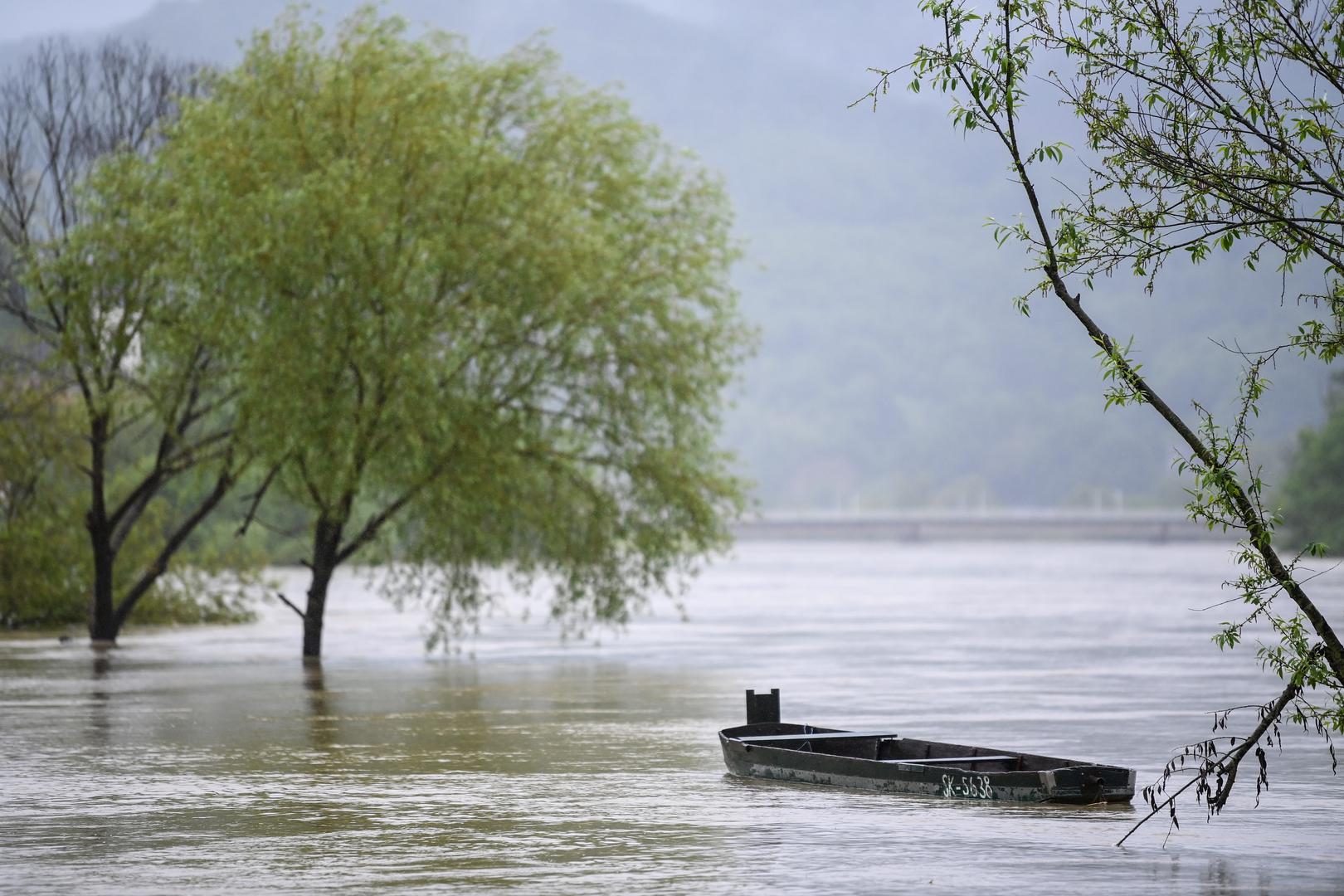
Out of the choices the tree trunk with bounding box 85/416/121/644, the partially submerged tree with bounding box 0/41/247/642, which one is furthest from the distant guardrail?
the tree trunk with bounding box 85/416/121/644

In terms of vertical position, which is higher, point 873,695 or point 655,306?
point 655,306

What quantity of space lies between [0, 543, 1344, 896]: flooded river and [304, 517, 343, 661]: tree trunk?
2.14 ft

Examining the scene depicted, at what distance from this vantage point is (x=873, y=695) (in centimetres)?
3356

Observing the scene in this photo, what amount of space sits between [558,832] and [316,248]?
22537mm

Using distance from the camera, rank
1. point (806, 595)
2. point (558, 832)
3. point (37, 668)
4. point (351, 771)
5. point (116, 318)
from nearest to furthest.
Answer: point (558, 832), point (351, 771), point (37, 668), point (116, 318), point (806, 595)

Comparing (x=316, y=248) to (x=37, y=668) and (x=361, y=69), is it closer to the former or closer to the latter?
(x=361, y=69)

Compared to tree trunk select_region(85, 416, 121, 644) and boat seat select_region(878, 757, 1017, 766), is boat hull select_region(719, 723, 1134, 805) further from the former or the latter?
tree trunk select_region(85, 416, 121, 644)

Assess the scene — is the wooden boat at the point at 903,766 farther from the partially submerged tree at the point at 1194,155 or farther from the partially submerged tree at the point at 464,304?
the partially submerged tree at the point at 464,304

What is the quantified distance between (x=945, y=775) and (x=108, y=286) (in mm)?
30318

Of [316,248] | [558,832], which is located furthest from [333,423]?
[558,832]

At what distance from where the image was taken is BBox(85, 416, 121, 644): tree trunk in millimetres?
46188

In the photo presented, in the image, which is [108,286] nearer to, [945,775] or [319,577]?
[319,577]

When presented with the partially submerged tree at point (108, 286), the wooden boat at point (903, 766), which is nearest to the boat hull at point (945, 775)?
the wooden boat at point (903, 766)

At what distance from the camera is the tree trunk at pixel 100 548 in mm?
46188
